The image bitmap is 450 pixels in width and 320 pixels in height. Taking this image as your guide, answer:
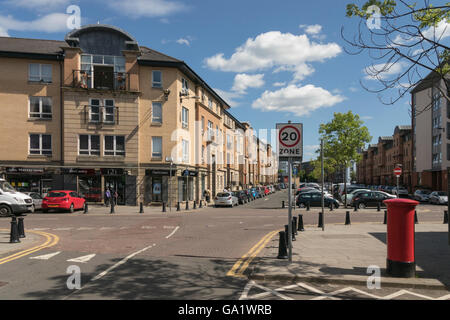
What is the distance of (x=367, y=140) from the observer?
129 feet

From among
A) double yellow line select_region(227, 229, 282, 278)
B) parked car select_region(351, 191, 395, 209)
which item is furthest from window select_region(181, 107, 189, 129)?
double yellow line select_region(227, 229, 282, 278)

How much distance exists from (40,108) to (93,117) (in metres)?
4.63

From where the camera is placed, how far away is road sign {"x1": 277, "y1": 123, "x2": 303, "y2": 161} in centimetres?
842

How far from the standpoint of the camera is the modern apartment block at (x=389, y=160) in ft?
242

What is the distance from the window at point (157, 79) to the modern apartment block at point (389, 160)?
171ft

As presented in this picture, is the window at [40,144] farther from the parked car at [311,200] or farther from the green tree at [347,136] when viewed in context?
the green tree at [347,136]

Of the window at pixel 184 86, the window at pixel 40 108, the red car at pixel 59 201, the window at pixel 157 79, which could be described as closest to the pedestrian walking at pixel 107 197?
the red car at pixel 59 201

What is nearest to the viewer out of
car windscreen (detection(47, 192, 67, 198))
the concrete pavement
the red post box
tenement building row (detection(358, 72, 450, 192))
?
the concrete pavement

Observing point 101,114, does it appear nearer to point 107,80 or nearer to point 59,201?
point 107,80

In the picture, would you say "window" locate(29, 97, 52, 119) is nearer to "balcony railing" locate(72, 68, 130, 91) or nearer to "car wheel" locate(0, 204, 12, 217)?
"balcony railing" locate(72, 68, 130, 91)

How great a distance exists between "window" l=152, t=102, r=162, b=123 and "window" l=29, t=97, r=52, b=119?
8.92 metres

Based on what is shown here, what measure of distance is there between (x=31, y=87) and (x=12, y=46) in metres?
4.45
